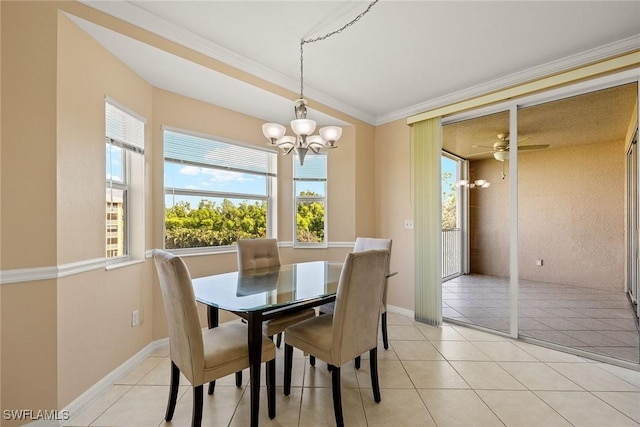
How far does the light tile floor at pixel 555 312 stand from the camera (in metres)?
2.59

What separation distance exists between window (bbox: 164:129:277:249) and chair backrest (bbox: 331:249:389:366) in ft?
6.87

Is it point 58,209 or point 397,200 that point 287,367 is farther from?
point 397,200

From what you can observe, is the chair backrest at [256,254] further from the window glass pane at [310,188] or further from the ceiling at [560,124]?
the ceiling at [560,124]

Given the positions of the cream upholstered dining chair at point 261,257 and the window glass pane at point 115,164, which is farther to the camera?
the cream upholstered dining chair at point 261,257

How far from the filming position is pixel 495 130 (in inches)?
124

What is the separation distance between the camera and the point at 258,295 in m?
1.80

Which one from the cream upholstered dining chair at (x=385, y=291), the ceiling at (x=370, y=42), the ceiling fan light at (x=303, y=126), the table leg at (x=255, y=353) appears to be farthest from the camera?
the cream upholstered dining chair at (x=385, y=291)

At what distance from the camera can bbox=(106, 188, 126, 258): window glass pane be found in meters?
2.27

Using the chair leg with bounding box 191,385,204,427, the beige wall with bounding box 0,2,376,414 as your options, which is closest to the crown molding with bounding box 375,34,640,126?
the beige wall with bounding box 0,2,376,414

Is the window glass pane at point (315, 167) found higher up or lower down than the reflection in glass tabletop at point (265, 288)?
higher up

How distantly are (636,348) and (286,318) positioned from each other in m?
3.12

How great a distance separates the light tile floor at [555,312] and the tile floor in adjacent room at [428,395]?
296 mm

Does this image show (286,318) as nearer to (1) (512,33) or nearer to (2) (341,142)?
(2) (341,142)

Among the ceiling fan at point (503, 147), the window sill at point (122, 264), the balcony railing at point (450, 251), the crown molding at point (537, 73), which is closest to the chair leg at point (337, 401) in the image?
the window sill at point (122, 264)
